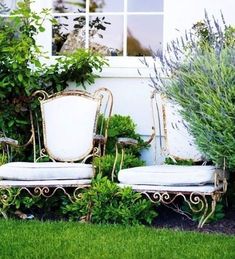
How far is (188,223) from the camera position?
6.07 metres

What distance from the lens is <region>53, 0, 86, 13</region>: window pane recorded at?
759cm

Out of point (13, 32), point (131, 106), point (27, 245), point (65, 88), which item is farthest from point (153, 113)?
point (27, 245)

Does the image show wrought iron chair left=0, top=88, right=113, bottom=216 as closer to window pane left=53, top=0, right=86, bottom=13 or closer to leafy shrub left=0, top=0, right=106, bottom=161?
leafy shrub left=0, top=0, right=106, bottom=161

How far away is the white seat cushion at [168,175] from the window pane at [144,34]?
1.77m

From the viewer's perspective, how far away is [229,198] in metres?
6.49

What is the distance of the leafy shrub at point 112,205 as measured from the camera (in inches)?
228

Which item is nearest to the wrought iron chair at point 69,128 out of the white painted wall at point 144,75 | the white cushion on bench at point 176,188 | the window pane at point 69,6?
the white painted wall at point 144,75

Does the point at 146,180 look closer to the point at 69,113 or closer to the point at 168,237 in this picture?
the point at 168,237

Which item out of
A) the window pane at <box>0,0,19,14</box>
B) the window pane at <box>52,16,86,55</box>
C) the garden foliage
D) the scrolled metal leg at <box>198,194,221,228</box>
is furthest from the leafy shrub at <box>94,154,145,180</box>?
the window pane at <box>0,0,19,14</box>

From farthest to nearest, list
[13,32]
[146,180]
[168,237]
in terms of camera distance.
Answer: [13,32]
[146,180]
[168,237]

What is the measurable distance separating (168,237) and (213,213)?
679mm

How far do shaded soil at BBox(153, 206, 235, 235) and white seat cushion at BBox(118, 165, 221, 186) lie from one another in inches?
15.7

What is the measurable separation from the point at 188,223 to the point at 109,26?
91.4 inches

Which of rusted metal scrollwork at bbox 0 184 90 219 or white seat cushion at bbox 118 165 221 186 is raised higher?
white seat cushion at bbox 118 165 221 186
